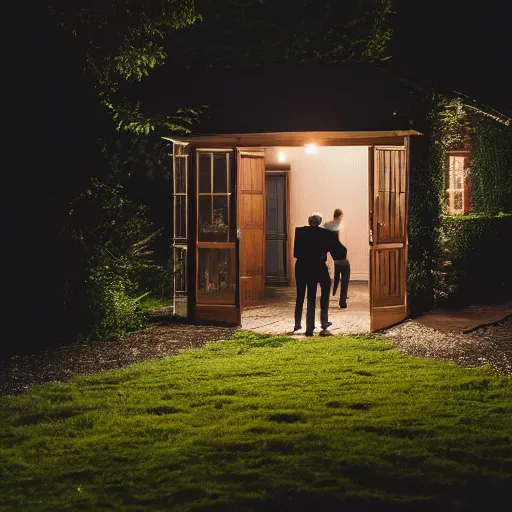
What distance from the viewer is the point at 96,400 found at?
29.7ft

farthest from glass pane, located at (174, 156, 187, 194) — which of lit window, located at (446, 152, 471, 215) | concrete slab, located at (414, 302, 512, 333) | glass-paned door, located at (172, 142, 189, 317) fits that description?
lit window, located at (446, 152, 471, 215)

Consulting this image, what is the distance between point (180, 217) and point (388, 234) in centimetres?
297

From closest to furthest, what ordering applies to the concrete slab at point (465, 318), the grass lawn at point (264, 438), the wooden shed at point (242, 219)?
the grass lawn at point (264, 438), the concrete slab at point (465, 318), the wooden shed at point (242, 219)

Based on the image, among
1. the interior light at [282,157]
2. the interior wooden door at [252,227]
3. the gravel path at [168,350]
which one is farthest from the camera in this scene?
the interior light at [282,157]

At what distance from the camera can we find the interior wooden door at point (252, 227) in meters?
15.7

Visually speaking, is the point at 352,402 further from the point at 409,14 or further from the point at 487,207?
the point at 409,14

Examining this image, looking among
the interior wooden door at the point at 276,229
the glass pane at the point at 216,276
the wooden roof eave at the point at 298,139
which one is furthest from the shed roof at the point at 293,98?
the interior wooden door at the point at 276,229

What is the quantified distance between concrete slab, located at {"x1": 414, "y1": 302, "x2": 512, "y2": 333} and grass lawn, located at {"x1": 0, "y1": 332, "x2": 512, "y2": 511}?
2.30 metres

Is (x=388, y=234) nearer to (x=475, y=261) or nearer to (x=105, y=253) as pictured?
(x=475, y=261)

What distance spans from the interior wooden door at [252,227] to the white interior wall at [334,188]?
9.39ft

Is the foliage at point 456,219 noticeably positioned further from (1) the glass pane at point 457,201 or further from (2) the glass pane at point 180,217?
(2) the glass pane at point 180,217

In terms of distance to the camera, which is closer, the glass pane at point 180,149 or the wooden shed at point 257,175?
the wooden shed at point 257,175

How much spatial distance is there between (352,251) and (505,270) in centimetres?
345

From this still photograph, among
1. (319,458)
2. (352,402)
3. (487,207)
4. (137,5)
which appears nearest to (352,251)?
(487,207)
